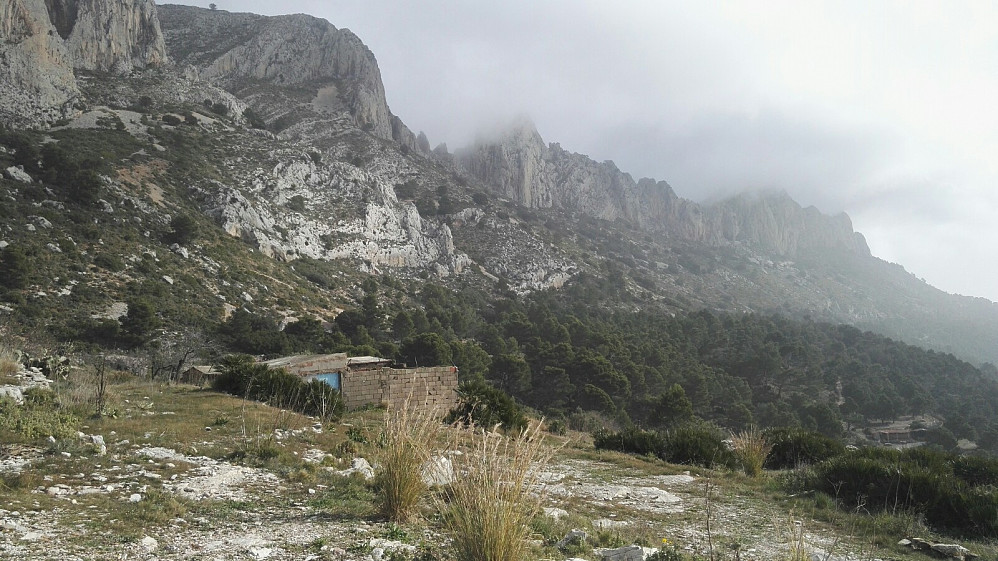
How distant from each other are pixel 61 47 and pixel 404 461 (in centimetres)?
5925

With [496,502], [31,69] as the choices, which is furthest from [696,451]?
[31,69]

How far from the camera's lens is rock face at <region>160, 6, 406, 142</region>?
7362cm

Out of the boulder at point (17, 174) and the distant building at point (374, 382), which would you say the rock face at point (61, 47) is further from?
the distant building at point (374, 382)

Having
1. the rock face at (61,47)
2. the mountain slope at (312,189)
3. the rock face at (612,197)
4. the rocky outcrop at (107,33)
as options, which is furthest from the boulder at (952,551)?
the rock face at (612,197)

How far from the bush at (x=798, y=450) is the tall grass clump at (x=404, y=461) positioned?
11.1 m

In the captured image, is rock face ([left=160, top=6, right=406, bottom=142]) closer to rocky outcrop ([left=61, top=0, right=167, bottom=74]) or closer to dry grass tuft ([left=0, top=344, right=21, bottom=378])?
rocky outcrop ([left=61, top=0, right=167, bottom=74])

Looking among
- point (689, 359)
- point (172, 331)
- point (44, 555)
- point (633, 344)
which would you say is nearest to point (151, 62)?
point (172, 331)

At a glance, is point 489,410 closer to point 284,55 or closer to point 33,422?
point 33,422

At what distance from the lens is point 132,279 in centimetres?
2861

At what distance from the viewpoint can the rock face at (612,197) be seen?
11044cm

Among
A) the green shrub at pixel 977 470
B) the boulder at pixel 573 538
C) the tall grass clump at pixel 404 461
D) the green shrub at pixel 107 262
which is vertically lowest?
the green shrub at pixel 977 470

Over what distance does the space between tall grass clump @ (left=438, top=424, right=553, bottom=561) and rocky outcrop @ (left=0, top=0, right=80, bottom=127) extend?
5070 cm

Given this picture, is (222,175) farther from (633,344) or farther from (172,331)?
(633,344)

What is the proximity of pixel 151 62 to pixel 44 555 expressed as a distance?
229 feet
